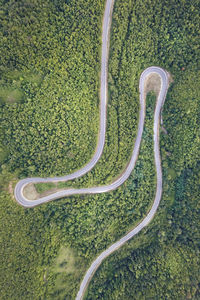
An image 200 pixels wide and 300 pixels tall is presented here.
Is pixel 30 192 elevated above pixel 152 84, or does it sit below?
below

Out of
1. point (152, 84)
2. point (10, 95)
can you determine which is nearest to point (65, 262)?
point (10, 95)

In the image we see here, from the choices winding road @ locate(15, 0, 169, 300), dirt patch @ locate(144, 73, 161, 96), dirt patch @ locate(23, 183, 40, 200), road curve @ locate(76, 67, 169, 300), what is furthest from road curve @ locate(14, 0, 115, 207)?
dirt patch @ locate(144, 73, 161, 96)

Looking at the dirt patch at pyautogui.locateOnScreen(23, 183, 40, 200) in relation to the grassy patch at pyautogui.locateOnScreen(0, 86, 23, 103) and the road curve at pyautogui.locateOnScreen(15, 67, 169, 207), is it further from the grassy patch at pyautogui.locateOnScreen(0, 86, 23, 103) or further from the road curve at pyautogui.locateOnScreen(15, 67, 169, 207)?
the grassy patch at pyautogui.locateOnScreen(0, 86, 23, 103)

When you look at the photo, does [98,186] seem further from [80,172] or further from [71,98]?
[71,98]

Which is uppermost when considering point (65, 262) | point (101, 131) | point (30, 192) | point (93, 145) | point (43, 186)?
point (101, 131)

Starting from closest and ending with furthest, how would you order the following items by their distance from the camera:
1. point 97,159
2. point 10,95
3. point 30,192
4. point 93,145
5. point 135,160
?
point 10,95 → point 30,192 → point 93,145 → point 97,159 → point 135,160

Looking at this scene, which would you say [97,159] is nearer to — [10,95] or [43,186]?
[43,186]

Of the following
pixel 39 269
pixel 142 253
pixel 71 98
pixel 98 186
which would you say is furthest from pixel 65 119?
pixel 142 253
